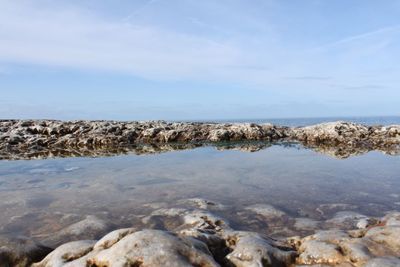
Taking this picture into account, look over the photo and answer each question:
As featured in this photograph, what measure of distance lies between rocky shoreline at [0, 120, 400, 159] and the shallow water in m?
6.71

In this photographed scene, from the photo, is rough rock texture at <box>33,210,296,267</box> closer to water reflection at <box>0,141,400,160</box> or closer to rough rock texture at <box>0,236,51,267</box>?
rough rock texture at <box>0,236,51,267</box>

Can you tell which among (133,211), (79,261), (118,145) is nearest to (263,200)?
(133,211)

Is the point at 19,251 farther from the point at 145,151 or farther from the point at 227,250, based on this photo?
the point at 145,151

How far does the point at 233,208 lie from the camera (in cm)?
1285

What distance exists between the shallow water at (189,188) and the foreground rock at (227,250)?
2.17 metres

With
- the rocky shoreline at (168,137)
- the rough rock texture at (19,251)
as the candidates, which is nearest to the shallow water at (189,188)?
the rough rock texture at (19,251)

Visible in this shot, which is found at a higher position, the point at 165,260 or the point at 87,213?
the point at 165,260

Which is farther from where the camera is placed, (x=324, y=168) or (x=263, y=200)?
(x=324, y=168)

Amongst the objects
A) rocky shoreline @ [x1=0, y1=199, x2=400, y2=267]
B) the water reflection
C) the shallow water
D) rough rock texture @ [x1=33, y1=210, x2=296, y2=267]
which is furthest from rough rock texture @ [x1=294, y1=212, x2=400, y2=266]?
the water reflection

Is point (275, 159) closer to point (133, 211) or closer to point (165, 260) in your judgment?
point (133, 211)

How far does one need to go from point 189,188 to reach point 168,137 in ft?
68.2

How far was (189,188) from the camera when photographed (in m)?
15.8

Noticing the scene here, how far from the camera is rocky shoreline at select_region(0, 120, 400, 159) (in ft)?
102

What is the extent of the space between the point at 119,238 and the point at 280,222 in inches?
214
